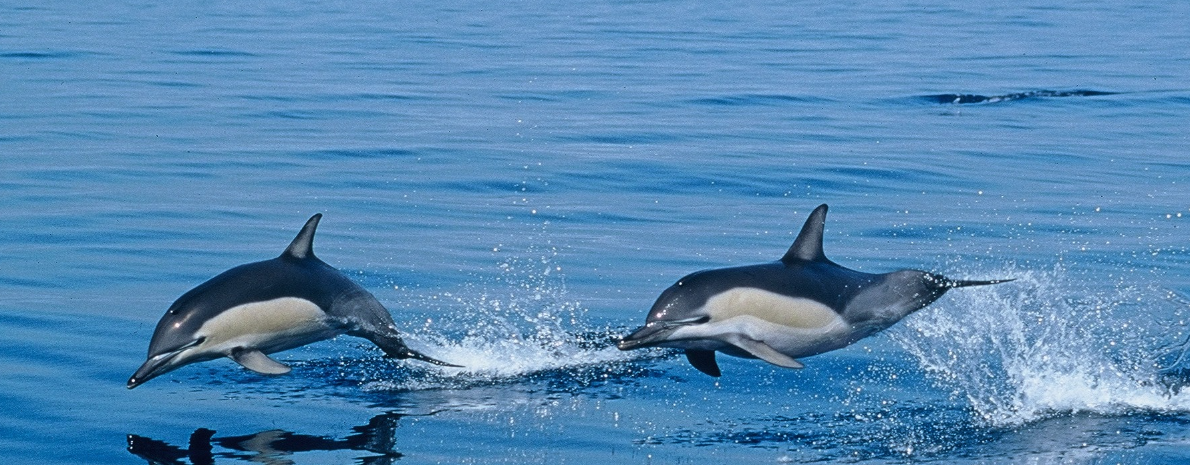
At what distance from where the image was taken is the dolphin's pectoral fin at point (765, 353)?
6.75m

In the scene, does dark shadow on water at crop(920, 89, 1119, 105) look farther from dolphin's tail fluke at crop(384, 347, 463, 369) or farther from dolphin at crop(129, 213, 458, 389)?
dolphin at crop(129, 213, 458, 389)

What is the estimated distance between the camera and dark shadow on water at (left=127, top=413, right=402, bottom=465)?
21.9 ft

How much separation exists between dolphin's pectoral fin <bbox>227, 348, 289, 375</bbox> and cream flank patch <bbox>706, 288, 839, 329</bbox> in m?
1.82

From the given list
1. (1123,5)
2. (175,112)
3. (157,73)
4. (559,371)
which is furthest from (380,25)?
(559,371)

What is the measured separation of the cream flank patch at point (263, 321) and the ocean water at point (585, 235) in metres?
0.41

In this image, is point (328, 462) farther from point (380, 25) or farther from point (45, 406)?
point (380, 25)

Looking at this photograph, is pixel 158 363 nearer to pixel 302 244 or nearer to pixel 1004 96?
pixel 302 244

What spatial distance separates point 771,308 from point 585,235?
5406 mm

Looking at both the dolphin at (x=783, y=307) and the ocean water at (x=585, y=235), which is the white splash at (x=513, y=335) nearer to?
the ocean water at (x=585, y=235)

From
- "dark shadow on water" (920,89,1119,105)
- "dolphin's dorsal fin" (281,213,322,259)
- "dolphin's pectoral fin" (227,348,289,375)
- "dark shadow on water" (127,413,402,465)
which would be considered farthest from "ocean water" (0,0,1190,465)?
"dolphin's dorsal fin" (281,213,322,259)

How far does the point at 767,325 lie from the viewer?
703cm

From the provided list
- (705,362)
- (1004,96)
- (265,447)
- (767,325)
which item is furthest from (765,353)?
(1004,96)

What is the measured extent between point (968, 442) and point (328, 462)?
8.68 feet

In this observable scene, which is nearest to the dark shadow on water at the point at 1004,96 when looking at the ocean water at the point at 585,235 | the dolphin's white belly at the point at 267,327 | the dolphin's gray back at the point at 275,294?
the ocean water at the point at 585,235
